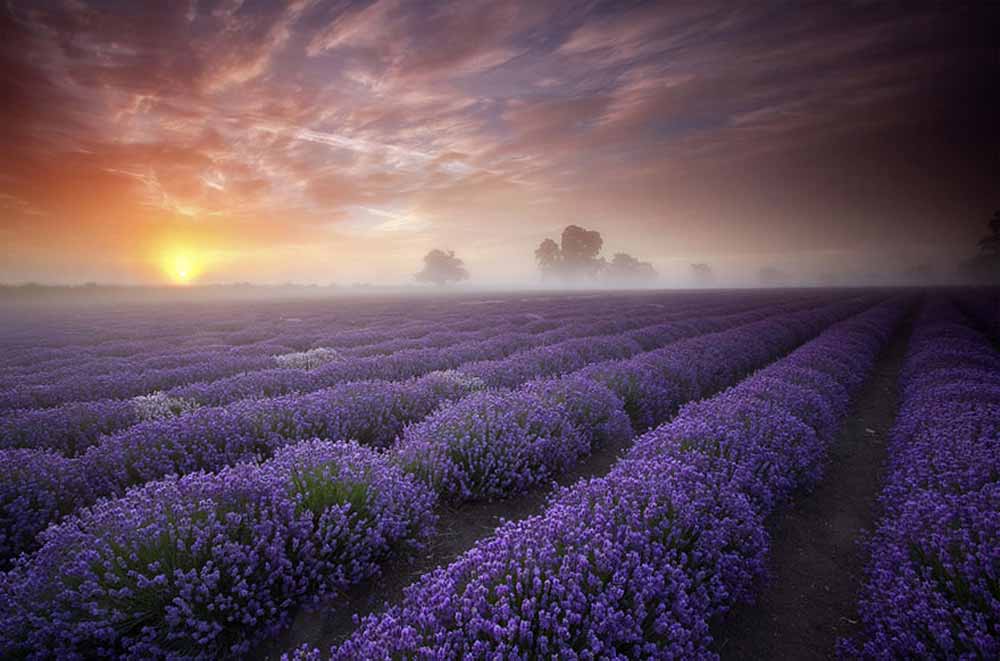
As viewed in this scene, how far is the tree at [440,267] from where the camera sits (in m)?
98.1

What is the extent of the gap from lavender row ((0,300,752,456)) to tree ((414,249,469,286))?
296 ft

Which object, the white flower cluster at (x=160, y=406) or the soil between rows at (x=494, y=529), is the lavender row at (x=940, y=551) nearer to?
the soil between rows at (x=494, y=529)

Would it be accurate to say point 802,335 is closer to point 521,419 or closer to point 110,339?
point 521,419

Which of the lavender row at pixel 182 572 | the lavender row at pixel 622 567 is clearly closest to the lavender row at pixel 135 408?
the lavender row at pixel 182 572

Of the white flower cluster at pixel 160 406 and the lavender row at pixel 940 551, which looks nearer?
the lavender row at pixel 940 551

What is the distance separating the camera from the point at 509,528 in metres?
2.58

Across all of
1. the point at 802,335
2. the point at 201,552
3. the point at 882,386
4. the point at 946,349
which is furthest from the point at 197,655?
the point at 802,335

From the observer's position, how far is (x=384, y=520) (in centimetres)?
294

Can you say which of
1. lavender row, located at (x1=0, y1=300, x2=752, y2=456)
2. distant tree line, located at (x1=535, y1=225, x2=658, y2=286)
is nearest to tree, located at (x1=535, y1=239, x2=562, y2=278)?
distant tree line, located at (x1=535, y1=225, x2=658, y2=286)

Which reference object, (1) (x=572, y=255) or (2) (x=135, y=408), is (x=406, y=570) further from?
(1) (x=572, y=255)

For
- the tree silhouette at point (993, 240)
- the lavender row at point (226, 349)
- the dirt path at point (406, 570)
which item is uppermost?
the tree silhouette at point (993, 240)

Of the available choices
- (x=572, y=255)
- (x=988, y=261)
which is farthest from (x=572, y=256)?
(x=988, y=261)

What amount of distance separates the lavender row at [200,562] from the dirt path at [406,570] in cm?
13

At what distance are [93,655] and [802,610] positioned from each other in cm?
430
